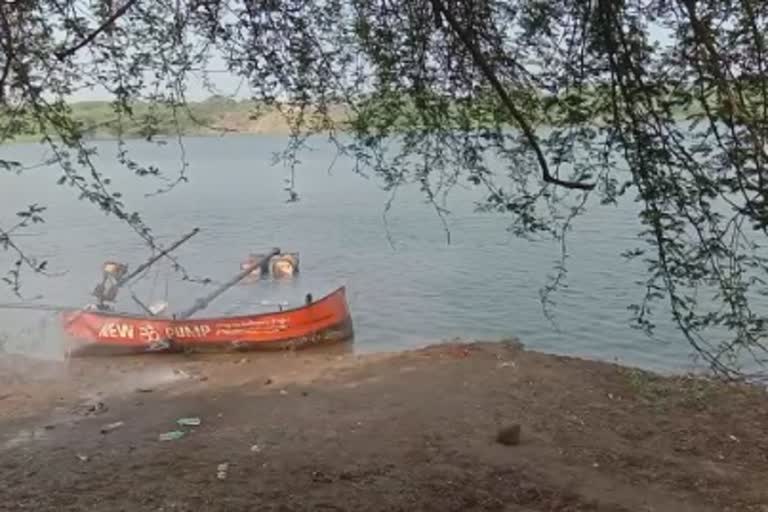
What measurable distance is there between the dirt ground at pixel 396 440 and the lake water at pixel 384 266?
2660 mm

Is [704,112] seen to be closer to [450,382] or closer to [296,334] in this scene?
[450,382]

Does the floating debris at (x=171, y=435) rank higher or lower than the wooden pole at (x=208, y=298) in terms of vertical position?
higher

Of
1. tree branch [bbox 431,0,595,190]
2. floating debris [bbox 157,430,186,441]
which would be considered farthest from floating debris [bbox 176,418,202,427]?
tree branch [bbox 431,0,595,190]

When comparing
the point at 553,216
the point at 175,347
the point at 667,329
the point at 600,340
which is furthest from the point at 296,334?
the point at 553,216

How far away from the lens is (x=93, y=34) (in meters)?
2.82

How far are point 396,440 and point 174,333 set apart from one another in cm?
692

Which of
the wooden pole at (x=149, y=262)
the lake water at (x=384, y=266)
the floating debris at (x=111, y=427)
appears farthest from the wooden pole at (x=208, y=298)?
the floating debris at (x=111, y=427)

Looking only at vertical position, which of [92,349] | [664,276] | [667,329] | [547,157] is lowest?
[92,349]

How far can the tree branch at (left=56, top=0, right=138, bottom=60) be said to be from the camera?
2797mm

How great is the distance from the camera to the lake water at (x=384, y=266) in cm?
1420

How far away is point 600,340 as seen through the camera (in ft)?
43.6

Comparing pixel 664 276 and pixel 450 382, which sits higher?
pixel 664 276

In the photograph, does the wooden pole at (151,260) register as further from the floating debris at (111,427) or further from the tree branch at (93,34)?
the floating debris at (111,427)

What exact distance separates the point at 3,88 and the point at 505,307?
13.2 metres
